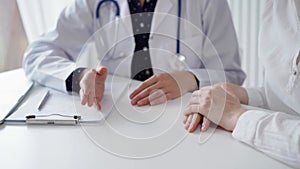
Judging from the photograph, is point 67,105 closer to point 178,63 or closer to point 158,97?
point 158,97

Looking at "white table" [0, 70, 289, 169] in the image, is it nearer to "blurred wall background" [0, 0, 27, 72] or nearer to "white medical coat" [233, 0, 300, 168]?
"white medical coat" [233, 0, 300, 168]

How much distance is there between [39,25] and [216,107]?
133cm

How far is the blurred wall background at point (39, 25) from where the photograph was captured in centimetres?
173

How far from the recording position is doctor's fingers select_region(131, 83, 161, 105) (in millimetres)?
917

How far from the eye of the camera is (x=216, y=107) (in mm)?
791

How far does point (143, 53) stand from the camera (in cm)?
119

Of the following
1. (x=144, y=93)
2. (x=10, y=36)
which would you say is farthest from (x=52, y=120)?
(x=10, y=36)

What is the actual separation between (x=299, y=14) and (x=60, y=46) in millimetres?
758

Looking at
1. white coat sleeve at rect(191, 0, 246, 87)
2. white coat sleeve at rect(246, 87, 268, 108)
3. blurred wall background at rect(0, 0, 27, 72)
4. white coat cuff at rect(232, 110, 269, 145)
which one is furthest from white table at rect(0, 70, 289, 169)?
blurred wall background at rect(0, 0, 27, 72)

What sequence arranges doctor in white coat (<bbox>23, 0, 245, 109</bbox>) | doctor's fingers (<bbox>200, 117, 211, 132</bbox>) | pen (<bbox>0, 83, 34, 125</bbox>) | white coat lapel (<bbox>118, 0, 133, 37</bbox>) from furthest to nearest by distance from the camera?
white coat lapel (<bbox>118, 0, 133, 37</bbox>) < doctor in white coat (<bbox>23, 0, 245, 109</bbox>) < pen (<bbox>0, 83, 34, 125</bbox>) < doctor's fingers (<bbox>200, 117, 211, 132</bbox>)

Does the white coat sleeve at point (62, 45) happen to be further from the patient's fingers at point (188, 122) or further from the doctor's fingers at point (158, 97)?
the patient's fingers at point (188, 122)

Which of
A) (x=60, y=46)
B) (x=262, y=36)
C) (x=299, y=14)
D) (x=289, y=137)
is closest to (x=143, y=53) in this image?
(x=60, y=46)

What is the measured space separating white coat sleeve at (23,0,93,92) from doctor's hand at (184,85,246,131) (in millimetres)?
438

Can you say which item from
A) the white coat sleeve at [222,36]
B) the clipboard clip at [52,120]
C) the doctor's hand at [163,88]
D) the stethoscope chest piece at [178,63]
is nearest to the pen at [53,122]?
the clipboard clip at [52,120]
